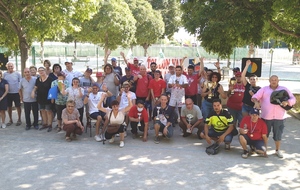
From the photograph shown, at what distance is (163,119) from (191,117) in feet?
2.27

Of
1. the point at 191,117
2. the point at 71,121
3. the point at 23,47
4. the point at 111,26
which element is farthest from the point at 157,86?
the point at 111,26

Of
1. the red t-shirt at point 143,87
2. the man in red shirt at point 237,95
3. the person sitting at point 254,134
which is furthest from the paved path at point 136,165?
the red t-shirt at point 143,87

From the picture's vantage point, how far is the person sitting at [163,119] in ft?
23.9

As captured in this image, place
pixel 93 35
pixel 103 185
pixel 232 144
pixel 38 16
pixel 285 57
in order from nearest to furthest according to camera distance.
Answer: pixel 103 185 < pixel 232 144 < pixel 38 16 < pixel 93 35 < pixel 285 57

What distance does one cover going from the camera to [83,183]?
5.02 metres

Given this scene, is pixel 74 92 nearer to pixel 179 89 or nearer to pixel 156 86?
pixel 156 86

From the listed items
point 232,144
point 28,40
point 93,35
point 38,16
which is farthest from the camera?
point 93,35

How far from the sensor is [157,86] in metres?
8.22

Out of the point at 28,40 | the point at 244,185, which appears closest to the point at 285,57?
the point at 28,40

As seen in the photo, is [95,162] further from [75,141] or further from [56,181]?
[75,141]

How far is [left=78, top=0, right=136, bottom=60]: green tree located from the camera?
2003cm

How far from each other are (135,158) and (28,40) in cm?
747

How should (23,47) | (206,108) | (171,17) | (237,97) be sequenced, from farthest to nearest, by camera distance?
(171,17), (23,47), (206,108), (237,97)

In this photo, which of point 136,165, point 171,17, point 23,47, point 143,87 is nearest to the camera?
point 136,165
